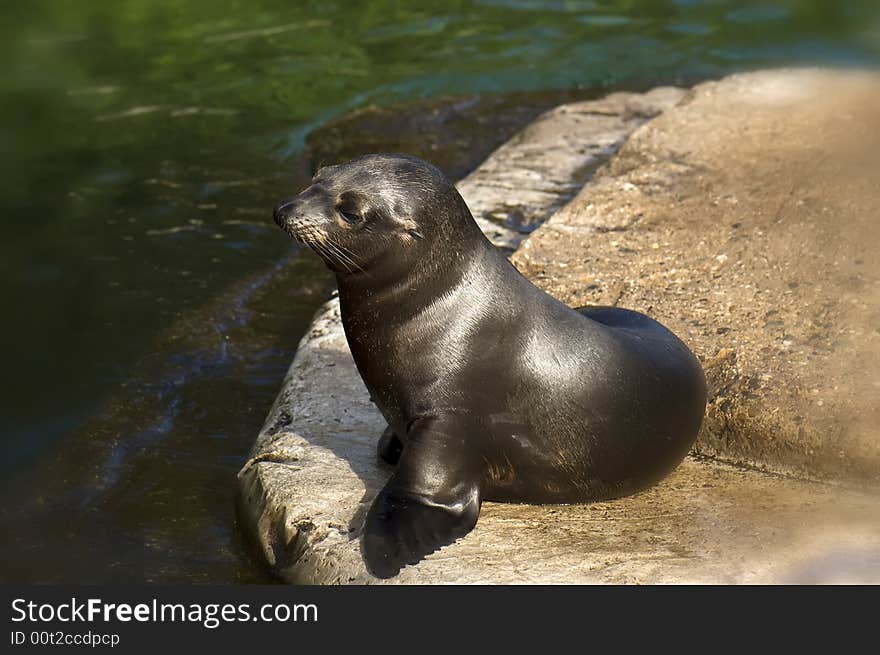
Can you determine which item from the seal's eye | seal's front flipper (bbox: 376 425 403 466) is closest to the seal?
the seal's eye

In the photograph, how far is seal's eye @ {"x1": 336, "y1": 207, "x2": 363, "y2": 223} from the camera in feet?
17.1

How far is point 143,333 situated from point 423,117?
15.0 ft

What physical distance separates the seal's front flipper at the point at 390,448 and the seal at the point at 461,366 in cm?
25

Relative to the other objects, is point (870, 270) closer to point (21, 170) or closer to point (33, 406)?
point (33, 406)

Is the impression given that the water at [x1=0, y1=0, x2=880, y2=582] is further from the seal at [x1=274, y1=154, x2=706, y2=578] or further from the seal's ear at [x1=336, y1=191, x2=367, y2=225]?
the seal's ear at [x1=336, y1=191, x2=367, y2=225]

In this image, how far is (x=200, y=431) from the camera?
285 inches

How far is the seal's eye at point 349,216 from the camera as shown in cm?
522

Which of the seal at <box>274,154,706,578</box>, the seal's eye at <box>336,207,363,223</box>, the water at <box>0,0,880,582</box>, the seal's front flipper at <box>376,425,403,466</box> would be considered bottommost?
the water at <box>0,0,880,582</box>

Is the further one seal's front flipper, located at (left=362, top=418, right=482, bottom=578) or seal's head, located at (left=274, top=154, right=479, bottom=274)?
seal's head, located at (left=274, top=154, right=479, bottom=274)

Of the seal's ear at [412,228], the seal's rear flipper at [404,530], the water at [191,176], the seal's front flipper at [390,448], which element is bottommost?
the water at [191,176]

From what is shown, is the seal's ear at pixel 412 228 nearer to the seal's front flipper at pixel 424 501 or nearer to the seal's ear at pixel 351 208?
the seal's ear at pixel 351 208

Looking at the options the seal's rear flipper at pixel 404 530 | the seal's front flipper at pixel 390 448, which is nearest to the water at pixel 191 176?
the seal's front flipper at pixel 390 448

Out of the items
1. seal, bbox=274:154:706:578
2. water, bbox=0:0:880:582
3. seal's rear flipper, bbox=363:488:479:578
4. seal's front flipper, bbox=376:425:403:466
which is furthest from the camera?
water, bbox=0:0:880:582

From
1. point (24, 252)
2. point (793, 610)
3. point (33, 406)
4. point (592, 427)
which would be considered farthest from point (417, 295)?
point (24, 252)
